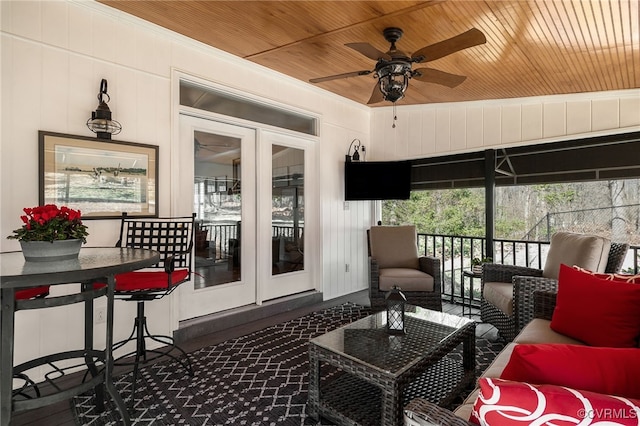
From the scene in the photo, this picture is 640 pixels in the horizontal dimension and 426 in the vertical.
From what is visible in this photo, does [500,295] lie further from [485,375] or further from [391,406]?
[391,406]

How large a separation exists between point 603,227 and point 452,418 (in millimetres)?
3700

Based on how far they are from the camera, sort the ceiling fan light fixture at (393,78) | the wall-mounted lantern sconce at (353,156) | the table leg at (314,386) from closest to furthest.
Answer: the table leg at (314,386) < the ceiling fan light fixture at (393,78) < the wall-mounted lantern sconce at (353,156)

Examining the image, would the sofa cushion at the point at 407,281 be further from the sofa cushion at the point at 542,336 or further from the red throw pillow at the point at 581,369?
the red throw pillow at the point at 581,369

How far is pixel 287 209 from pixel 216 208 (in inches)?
37.3

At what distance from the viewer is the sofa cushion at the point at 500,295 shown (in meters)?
2.72

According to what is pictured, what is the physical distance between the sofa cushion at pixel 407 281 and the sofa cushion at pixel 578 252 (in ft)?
3.53

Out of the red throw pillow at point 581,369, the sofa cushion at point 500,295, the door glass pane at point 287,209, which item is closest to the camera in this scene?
the red throw pillow at point 581,369

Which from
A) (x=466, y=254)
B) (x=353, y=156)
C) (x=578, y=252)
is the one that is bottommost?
(x=466, y=254)

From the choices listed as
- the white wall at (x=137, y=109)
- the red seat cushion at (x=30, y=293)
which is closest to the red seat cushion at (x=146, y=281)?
the red seat cushion at (x=30, y=293)

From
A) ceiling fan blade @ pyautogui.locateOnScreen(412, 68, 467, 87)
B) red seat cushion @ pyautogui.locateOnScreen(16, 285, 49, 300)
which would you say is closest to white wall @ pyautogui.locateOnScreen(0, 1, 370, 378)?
red seat cushion @ pyautogui.locateOnScreen(16, 285, 49, 300)

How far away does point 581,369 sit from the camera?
32.6 inches

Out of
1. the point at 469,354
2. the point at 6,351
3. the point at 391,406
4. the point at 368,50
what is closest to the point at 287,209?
the point at 368,50

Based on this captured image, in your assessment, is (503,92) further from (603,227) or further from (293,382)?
(293,382)

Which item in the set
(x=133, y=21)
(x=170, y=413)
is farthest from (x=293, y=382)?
(x=133, y=21)
